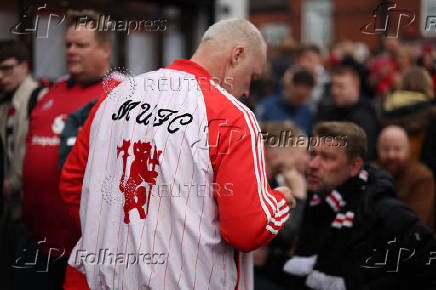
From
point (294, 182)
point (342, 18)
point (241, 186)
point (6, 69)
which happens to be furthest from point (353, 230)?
point (342, 18)

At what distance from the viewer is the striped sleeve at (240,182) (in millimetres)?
1969

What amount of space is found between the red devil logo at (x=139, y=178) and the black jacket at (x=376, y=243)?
1279 millimetres

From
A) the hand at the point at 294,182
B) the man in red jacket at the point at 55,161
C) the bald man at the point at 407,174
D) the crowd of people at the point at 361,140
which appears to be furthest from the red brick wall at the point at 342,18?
the man in red jacket at the point at 55,161

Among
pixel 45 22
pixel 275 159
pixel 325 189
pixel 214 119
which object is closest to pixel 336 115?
pixel 275 159

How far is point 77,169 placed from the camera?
2438 millimetres

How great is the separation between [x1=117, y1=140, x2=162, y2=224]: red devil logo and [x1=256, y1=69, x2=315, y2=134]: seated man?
4177mm

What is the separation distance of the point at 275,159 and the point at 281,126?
1.34 ft

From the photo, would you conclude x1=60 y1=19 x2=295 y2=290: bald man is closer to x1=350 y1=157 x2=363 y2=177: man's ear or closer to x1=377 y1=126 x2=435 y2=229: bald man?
x1=350 y1=157 x2=363 y2=177: man's ear

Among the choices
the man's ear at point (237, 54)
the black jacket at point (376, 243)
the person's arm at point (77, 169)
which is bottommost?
the black jacket at point (376, 243)

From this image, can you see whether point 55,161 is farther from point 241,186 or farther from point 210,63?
point 241,186

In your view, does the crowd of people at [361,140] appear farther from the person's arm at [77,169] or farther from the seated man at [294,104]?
the person's arm at [77,169]

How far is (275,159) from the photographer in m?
4.17

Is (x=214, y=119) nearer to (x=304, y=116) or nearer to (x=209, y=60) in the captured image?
(x=209, y=60)

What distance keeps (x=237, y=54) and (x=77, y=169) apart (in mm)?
919
